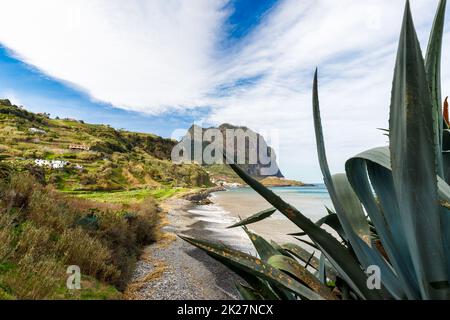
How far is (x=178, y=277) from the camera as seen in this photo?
5.36 metres

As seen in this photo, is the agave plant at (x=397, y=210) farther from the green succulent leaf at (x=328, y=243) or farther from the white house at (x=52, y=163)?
the white house at (x=52, y=163)

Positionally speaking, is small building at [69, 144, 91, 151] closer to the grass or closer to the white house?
the white house

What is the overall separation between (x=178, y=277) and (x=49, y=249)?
254cm

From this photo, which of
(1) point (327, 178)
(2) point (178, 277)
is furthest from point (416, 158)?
(2) point (178, 277)

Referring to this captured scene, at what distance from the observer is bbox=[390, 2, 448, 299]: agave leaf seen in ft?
1.97

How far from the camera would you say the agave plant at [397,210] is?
0.61 m

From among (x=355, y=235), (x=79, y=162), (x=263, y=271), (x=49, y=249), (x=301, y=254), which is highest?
(x=79, y=162)

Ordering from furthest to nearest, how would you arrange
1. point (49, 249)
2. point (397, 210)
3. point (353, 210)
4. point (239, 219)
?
point (239, 219)
point (49, 249)
point (353, 210)
point (397, 210)

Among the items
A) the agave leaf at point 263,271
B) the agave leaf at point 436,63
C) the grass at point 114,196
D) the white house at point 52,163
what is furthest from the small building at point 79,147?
the agave leaf at point 436,63

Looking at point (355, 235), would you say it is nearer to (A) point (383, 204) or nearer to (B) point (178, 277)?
(A) point (383, 204)

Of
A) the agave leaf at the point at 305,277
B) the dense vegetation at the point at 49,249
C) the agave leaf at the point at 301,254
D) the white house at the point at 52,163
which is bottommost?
→ the dense vegetation at the point at 49,249

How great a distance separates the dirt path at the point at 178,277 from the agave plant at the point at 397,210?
10.1ft

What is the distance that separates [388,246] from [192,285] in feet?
15.6

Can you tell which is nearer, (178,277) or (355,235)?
(355,235)
